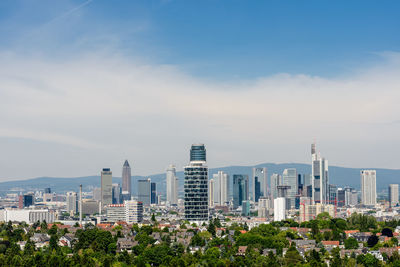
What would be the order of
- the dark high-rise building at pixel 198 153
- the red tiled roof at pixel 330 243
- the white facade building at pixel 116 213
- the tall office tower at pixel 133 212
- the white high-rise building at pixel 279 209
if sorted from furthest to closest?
the white facade building at pixel 116 213 < the tall office tower at pixel 133 212 < the white high-rise building at pixel 279 209 < the dark high-rise building at pixel 198 153 < the red tiled roof at pixel 330 243

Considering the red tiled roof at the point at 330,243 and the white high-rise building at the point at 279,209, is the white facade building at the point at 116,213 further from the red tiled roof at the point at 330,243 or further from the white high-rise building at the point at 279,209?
the red tiled roof at the point at 330,243

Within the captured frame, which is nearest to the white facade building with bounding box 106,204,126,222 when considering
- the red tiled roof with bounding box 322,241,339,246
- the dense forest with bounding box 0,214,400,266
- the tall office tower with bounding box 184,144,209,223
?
the tall office tower with bounding box 184,144,209,223

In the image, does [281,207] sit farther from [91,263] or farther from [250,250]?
[91,263]

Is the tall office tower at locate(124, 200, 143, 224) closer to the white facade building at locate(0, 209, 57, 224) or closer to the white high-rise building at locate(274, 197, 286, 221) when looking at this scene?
the white facade building at locate(0, 209, 57, 224)

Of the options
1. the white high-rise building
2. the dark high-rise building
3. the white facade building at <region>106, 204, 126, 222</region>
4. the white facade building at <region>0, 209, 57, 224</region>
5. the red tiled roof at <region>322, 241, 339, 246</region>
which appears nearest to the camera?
the red tiled roof at <region>322, 241, 339, 246</region>

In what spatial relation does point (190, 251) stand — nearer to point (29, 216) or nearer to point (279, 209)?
point (279, 209)

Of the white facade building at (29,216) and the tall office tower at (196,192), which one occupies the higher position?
the tall office tower at (196,192)

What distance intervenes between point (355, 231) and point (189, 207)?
1765 inches

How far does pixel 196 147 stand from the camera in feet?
437

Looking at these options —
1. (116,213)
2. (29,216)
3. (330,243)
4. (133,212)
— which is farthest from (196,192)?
(330,243)

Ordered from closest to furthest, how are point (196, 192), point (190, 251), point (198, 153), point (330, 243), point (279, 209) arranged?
point (190, 251) → point (330, 243) → point (196, 192) → point (198, 153) → point (279, 209)

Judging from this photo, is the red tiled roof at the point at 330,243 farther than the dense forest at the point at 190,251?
Yes

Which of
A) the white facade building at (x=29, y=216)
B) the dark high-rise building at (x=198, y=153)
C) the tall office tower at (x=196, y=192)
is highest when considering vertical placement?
the dark high-rise building at (x=198, y=153)

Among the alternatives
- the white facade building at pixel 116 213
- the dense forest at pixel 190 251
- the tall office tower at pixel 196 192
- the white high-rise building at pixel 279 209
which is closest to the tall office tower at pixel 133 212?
the white facade building at pixel 116 213
